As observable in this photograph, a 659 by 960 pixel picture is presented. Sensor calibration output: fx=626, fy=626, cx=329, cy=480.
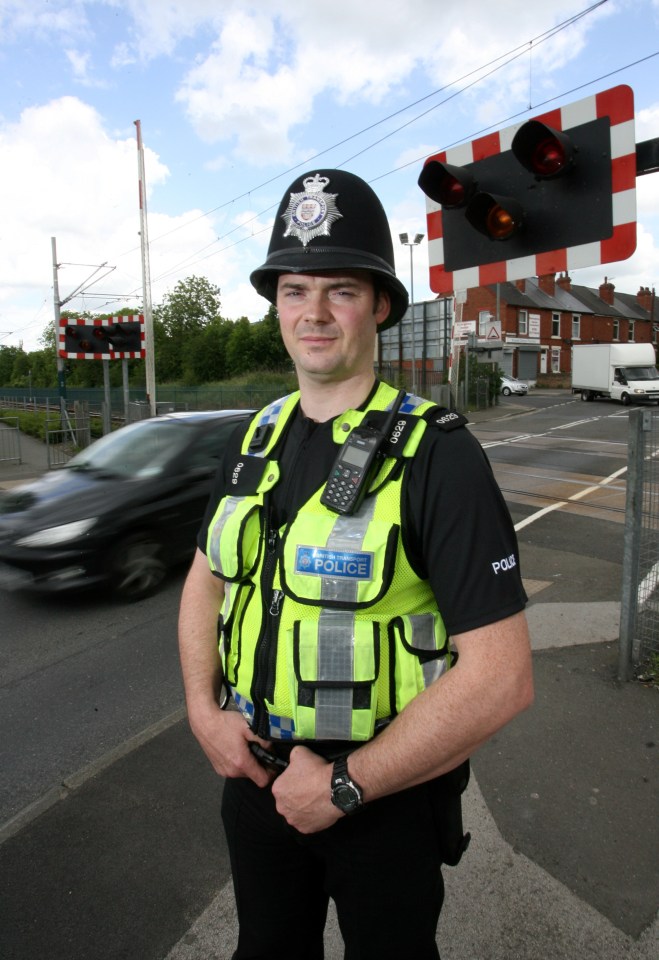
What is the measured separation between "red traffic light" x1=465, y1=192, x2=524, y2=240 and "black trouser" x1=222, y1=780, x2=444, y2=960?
96.0 inches

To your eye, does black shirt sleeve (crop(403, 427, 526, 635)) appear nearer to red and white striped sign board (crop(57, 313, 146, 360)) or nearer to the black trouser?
the black trouser

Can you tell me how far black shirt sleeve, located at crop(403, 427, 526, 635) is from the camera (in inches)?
45.8

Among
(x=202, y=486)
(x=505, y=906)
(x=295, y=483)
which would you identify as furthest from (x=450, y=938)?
(x=202, y=486)

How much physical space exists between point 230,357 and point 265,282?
2054 inches

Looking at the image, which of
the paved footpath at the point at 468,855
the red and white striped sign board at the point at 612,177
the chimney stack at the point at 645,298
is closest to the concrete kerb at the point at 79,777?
the paved footpath at the point at 468,855

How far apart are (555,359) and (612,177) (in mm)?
49055

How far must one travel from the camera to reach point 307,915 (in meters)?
1.51

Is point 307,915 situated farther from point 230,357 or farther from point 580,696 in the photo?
point 230,357

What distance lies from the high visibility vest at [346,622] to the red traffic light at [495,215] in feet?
6.14

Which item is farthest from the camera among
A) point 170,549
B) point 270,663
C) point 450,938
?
point 170,549

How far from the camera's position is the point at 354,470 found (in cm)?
129

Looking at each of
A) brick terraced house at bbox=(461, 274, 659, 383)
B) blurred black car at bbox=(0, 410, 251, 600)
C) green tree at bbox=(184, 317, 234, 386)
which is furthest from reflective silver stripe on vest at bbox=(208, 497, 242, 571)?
green tree at bbox=(184, 317, 234, 386)

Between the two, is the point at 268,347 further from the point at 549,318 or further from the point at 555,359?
the point at 555,359

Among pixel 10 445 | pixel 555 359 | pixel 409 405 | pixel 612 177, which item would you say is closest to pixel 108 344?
pixel 10 445
